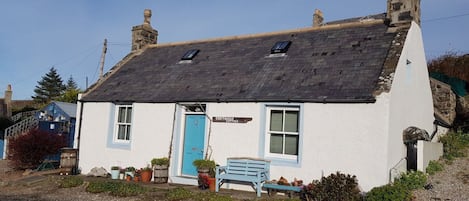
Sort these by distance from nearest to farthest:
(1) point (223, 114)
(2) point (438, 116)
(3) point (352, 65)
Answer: (3) point (352, 65)
(1) point (223, 114)
(2) point (438, 116)

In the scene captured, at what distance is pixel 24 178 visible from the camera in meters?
12.8

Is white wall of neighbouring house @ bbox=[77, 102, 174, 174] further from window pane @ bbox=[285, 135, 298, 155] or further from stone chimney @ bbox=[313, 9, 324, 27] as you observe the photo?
stone chimney @ bbox=[313, 9, 324, 27]

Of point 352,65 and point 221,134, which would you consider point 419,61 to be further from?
point 221,134

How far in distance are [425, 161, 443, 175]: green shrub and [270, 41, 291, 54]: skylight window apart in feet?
18.2

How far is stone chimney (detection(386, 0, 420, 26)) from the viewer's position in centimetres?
1107

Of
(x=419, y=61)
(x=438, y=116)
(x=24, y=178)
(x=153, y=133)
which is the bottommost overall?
(x=24, y=178)

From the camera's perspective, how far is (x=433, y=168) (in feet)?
36.2

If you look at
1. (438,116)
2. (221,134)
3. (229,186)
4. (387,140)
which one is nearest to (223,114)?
(221,134)

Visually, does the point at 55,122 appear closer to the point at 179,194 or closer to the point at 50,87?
the point at 179,194

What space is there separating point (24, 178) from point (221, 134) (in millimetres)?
6973

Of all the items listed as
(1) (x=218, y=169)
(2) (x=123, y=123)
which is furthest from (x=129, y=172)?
(1) (x=218, y=169)

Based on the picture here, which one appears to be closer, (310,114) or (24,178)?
(310,114)

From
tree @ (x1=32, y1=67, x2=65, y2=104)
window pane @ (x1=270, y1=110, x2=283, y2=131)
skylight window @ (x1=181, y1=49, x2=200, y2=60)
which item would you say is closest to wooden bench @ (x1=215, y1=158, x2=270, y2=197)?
window pane @ (x1=270, y1=110, x2=283, y2=131)

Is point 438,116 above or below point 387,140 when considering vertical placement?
above
